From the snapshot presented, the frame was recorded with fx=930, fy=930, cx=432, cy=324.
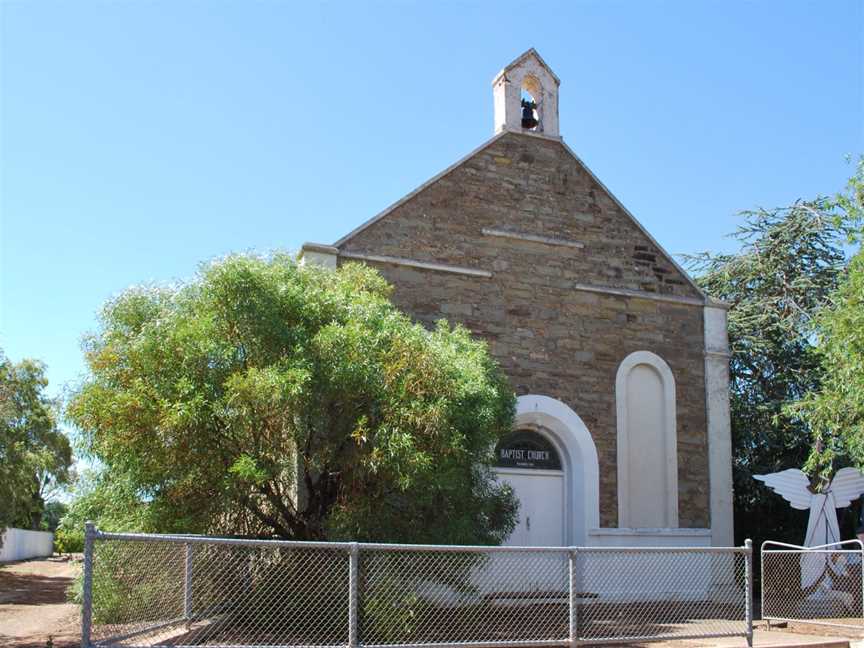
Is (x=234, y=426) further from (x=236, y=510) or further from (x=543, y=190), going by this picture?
(x=543, y=190)

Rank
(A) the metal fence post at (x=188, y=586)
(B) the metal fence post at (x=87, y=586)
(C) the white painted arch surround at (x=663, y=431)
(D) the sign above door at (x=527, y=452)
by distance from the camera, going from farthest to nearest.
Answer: (C) the white painted arch surround at (x=663, y=431), (D) the sign above door at (x=527, y=452), (A) the metal fence post at (x=188, y=586), (B) the metal fence post at (x=87, y=586)

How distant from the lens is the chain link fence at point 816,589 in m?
14.2

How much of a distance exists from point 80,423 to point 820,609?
1158cm

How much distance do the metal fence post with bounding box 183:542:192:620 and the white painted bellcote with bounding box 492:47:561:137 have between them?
11.0m

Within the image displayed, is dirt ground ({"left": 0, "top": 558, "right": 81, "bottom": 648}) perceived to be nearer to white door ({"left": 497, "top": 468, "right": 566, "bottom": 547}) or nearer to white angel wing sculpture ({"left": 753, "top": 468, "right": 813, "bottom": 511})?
white door ({"left": 497, "top": 468, "right": 566, "bottom": 547})

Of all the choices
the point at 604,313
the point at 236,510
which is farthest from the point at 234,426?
the point at 604,313

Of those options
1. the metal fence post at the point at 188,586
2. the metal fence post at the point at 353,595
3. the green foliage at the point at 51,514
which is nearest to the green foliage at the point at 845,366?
the metal fence post at the point at 353,595

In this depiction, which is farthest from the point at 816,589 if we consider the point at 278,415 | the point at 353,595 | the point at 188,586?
the point at 188,586

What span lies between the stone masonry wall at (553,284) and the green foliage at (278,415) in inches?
181

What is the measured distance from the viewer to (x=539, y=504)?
16.9 metres

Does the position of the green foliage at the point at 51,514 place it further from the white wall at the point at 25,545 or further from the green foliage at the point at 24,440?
the green foliage at the point at 24,440

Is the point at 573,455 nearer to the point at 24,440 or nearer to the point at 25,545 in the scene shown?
the point at 24,440

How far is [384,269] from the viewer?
1623 centimetres

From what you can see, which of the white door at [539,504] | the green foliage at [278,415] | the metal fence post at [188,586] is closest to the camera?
the metal fence post at [188,586]
